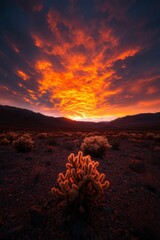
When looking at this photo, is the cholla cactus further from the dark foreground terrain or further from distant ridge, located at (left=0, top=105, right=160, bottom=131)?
distant ridge, located at (left=0, top=105, right=160, bottom=131)

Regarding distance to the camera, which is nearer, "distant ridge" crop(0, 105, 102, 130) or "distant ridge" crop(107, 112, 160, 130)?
"distant ridge" crop(0, 105, 102, 130)

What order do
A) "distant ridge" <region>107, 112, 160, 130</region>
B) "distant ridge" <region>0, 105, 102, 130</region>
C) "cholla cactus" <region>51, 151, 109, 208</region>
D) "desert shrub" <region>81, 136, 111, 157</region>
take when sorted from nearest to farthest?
"cholla cactus" <region>51, 151, 109, 208</region> < "desert shrub" <region>81, 136, 111, 157</region> < "distant ridge" <region>0, 105, 102, 130</region> < "distant ridge" <region>107, 112, 160, 130</region>

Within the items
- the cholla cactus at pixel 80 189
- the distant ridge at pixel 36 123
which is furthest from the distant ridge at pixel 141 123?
the cholla cactus at pixel 80 189

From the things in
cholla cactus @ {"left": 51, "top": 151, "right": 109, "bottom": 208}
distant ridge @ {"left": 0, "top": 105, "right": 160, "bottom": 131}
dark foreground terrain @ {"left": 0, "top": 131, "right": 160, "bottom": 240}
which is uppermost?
distant ridge @ {"left": 0, "top": 105, "right": 160, "bottom": 131}

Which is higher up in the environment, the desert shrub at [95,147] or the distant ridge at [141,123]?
the distant ridge at [141,123]

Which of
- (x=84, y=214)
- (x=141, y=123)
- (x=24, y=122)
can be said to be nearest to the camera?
(x=84, y=214)

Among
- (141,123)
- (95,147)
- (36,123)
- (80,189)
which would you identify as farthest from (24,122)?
(141,123)

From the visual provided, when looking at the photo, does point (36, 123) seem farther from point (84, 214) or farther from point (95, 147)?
point (84, 214)

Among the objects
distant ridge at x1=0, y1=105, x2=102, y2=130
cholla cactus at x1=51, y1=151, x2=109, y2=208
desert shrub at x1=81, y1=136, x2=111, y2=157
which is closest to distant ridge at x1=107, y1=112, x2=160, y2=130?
distant ridge at x1=0, y1=105, x2=102, y2=130

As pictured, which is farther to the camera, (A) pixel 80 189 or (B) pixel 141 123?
(B) pixel 141 123

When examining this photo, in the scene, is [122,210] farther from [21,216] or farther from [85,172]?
[21,216]

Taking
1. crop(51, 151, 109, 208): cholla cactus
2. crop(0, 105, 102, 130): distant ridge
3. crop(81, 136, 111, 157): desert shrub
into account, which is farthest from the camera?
crop(0, 105, 102, 130): distant ridge

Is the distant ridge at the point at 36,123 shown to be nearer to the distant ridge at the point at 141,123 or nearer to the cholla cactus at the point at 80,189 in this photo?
the distant ridge at the point at 141,123

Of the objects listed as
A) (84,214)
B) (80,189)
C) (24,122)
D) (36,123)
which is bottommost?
(84,214)
